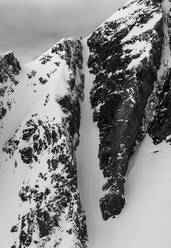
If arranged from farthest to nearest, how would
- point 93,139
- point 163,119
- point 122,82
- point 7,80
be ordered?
1. point 7,80
2. point 122,82
3. point 93,139
4. point 163,119

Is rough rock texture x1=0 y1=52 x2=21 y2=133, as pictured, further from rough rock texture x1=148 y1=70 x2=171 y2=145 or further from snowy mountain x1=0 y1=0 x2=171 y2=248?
rough rock texture x1=148 y1=70 x2=171 y2=145

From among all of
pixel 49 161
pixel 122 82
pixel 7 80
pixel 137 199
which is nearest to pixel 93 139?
pixel 49 161

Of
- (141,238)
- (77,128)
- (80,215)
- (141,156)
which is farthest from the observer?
(77,128)

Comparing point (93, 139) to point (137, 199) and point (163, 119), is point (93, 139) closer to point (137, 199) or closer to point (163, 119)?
point (163, 119)

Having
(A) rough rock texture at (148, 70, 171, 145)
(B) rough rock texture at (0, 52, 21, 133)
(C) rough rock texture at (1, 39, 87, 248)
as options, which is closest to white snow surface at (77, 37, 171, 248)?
(A) rough rock texture at (148, 70, 171, 145)

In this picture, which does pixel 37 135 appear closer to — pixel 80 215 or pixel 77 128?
pixel 77 128

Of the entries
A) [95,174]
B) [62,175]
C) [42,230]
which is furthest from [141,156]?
[42,230]
